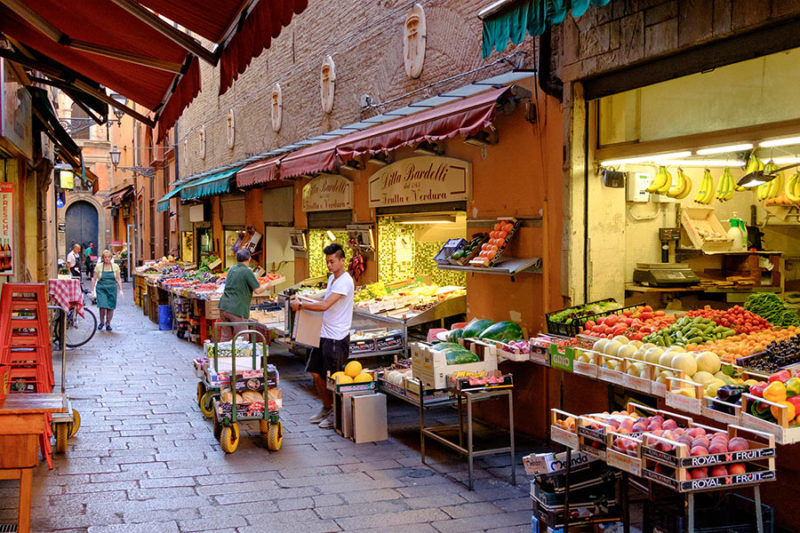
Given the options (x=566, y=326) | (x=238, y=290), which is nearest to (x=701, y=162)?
(x=566, y=326)

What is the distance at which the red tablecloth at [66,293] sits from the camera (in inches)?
527

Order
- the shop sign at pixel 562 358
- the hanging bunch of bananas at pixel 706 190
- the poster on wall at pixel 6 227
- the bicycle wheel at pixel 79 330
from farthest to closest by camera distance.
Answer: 1. the bicycle wheel at pixel 79 330
2. the poster on wall at pixel 6 227
3. the hanging bunch of bananas at pixel 706 190
4. the shop sign at pixel 562 358

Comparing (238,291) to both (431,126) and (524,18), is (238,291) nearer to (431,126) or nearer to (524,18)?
(431,126)

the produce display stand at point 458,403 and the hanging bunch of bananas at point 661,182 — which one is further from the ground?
the hanging bunch of bananas at point 661,182

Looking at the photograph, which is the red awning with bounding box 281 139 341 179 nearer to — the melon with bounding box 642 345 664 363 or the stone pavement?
the stone pavement

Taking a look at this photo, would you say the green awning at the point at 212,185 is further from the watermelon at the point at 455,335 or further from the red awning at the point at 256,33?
the red awning at the point at 256,33

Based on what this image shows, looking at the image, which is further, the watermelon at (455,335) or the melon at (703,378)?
the watermelon at (455,335)

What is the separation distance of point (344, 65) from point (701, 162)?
275 inches

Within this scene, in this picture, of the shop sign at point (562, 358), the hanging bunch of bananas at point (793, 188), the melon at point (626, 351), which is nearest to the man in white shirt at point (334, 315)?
the shop sign at point (562, 358)

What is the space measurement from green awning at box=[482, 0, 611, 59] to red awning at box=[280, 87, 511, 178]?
0.80 meters

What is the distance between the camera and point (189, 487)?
20.7 ft

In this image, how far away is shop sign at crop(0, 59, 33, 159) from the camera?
821 centimetres

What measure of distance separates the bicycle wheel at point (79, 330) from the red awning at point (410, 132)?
18.6 feet

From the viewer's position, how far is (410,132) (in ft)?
29.0
